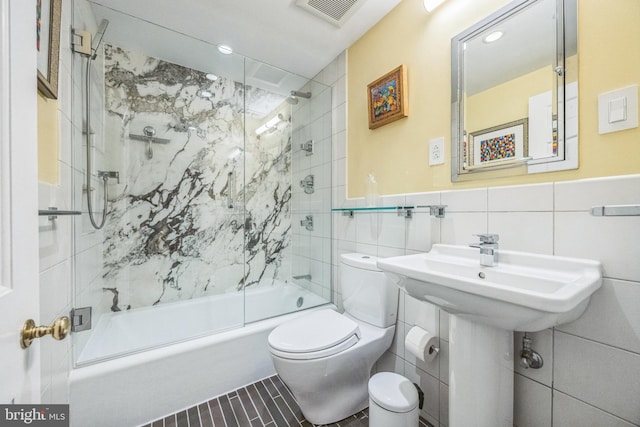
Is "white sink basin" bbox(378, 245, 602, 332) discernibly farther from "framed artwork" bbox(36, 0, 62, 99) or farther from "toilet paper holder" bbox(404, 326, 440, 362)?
"framed artwork" bbox(36, 0, 62, 99)

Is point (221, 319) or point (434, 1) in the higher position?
point (434, 1)

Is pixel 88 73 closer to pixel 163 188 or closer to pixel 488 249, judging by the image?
pixel 163 188

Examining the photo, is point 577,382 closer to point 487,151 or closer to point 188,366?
point 487,151

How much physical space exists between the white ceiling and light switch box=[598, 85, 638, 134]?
1220 millimetres

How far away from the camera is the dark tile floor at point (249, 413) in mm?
1307

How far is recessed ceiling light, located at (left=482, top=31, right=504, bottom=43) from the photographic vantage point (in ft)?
3.64

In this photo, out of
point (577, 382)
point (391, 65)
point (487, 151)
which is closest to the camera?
point (577, 382)

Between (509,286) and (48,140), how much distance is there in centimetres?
175

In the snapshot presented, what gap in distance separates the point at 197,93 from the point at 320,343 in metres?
2.20

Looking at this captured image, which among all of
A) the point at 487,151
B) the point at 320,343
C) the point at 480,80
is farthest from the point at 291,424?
the point at 480,80

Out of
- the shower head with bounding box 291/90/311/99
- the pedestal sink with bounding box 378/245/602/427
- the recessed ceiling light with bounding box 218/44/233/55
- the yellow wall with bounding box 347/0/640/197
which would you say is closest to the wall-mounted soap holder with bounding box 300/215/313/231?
the yellow wall with bounding box 347/0/640/197

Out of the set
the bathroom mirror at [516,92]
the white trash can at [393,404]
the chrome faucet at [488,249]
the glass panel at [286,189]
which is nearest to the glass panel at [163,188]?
the glass panel at [286,189]

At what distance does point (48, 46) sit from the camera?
956mm

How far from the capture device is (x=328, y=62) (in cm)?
212
